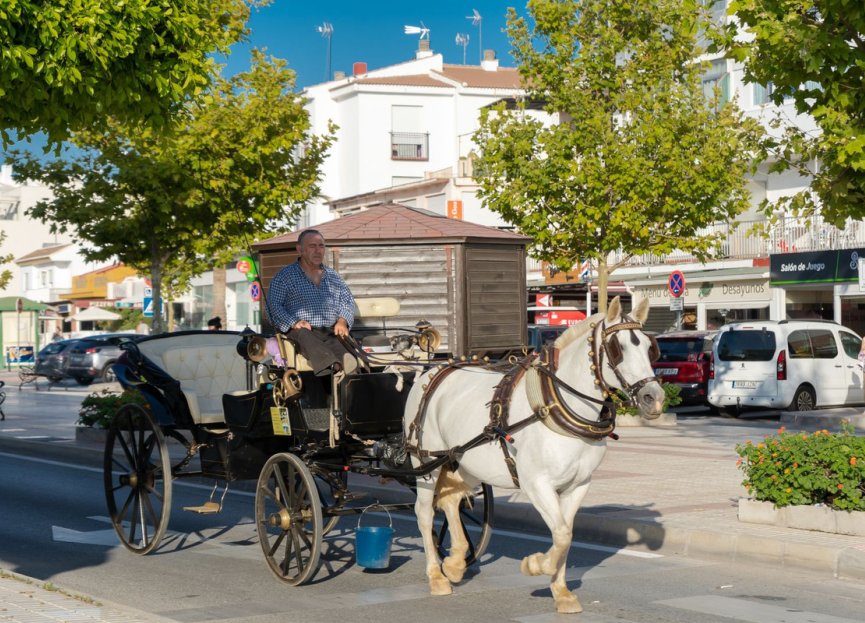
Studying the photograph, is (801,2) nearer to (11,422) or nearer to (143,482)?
(143,482)

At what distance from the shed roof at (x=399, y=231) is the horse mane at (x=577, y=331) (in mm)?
13882

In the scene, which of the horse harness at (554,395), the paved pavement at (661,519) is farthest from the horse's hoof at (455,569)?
the paved pavement at (661,519)

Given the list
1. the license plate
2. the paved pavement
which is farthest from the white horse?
the license plate

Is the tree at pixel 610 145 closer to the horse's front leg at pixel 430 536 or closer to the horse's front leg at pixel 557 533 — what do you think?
the horse's front leg at pixel 430 536

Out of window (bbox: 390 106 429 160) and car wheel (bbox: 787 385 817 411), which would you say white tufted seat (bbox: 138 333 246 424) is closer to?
car wheel (bbox: 787 385 817 411)

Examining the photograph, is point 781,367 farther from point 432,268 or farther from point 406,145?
point 406,145

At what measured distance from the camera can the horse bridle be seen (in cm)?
765

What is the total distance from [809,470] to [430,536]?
3.55m

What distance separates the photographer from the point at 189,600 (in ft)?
29.0

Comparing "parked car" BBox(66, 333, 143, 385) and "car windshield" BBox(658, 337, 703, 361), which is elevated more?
"car windshield" BBox(658, 337, 703, 361)

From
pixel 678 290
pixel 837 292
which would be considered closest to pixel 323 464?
pixel 678 290

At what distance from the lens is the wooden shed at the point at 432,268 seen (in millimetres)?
22078

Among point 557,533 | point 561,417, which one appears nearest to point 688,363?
point 561,417

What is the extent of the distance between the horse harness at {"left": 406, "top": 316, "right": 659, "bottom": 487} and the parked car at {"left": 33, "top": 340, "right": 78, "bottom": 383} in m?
38.2
